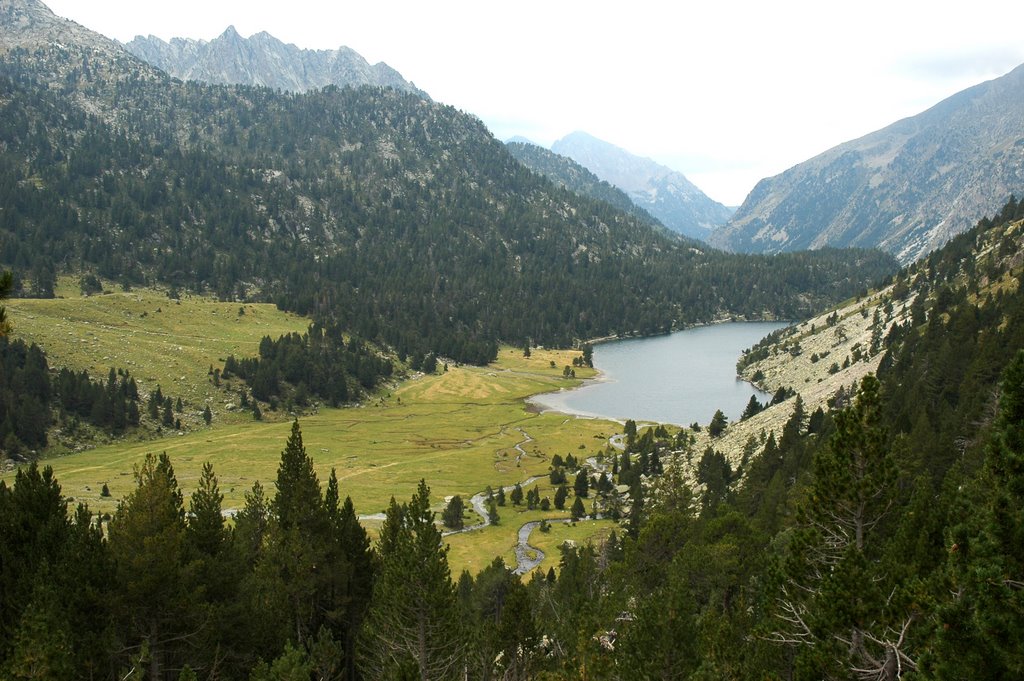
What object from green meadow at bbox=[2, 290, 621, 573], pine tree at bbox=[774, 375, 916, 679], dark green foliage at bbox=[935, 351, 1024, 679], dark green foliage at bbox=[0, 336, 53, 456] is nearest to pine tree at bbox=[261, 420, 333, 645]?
pine tree at bbox=[774, 375, 916, 679]

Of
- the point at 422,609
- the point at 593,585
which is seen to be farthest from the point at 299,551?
the point at 593,585

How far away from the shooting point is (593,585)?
149 ft

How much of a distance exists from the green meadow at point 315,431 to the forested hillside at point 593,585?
30.3m

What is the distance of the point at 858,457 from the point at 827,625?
4991 millimetres

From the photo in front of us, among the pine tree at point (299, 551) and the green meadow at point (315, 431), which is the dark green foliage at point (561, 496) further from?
the pine tree at point (299, 551)

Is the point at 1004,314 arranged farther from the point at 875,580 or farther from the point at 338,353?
the point at 338,353

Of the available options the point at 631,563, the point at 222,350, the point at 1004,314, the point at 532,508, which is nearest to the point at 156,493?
the point at 631,563

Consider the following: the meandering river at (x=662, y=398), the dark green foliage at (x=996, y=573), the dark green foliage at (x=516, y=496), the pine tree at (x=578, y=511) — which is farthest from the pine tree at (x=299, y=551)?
the meandering river at (x=662, y=398)

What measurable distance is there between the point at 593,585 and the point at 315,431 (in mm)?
100638

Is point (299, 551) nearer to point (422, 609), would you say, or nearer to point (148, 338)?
point (422, 609)

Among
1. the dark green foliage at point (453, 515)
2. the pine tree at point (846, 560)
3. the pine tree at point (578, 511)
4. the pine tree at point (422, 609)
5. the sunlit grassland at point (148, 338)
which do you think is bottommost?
the pine tree at point (578, 511)

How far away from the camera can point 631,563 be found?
42438mm

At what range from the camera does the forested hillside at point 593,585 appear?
48.3 feet

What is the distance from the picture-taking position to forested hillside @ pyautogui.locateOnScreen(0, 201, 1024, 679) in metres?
14.7
